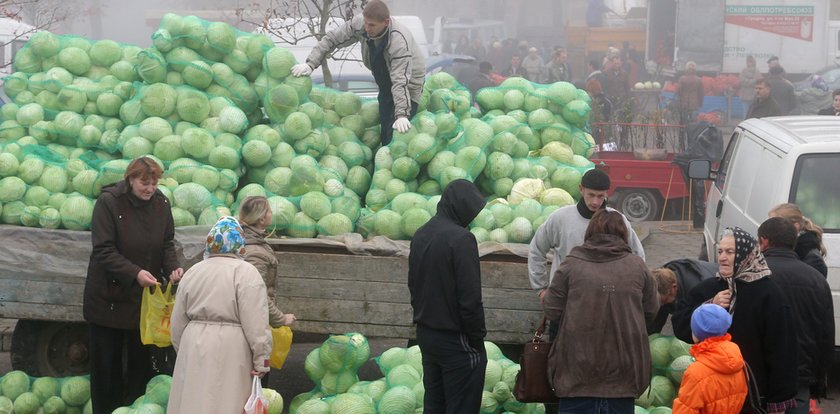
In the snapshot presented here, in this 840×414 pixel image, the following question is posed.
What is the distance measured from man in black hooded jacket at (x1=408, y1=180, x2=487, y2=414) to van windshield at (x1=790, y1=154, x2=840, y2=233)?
9.10 feet

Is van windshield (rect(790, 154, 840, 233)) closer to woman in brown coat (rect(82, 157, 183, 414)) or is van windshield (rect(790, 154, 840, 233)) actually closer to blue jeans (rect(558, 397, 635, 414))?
blue jeans (rect(558, 397, 635, 414))

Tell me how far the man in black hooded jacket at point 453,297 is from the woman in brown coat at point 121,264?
1592 mm

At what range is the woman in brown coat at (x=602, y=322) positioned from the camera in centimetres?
498

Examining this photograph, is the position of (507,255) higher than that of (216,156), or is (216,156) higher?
(216,156)

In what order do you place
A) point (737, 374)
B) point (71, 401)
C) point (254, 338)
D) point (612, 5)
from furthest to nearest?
1. point (612, 5)
2. point (71, 401)
3. point (254, 338)
4. point (737, 374)

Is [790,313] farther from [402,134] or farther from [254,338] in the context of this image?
Answer: [402,134]

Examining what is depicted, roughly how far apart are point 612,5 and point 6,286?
109 feet

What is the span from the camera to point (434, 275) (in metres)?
5.32

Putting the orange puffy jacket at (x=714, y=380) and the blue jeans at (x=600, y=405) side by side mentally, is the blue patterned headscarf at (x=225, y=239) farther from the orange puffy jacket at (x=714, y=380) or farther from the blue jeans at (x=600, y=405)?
the orange puffy jacket at (x=714, y=380)

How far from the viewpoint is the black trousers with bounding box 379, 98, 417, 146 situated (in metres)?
7.81

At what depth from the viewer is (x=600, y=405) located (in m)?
5.07

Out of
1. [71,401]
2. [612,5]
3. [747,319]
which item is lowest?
[71,401]

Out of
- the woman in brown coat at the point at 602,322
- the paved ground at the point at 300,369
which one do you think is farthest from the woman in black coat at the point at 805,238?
the paved ground at the point at 300,369

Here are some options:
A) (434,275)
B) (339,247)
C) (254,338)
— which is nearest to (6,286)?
(339,247)
